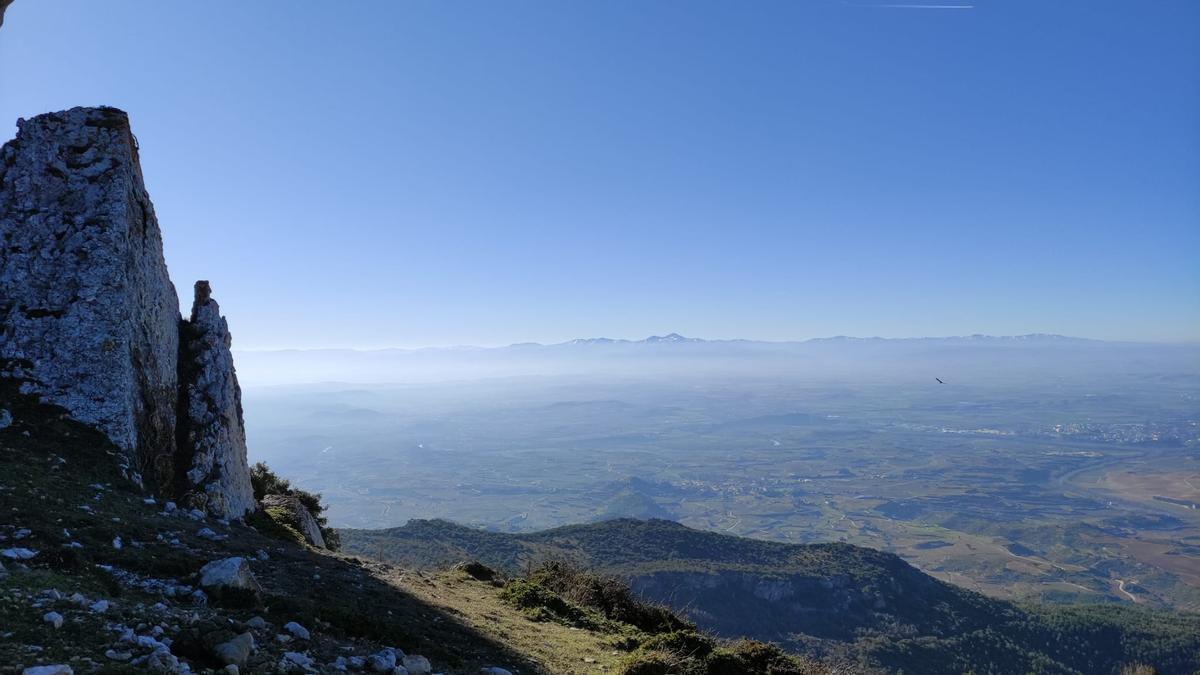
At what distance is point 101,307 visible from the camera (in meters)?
11.4

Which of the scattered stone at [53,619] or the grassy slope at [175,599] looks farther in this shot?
the grassy slope at [175,599]

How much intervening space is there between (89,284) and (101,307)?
23.1 inches

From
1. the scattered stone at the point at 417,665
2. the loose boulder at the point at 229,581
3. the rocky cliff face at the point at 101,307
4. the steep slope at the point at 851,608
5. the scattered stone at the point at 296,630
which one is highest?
the rocky cliff face at the point at 101,307

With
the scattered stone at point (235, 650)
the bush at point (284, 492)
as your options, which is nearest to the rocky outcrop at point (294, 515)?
the bush at point (284, 492)

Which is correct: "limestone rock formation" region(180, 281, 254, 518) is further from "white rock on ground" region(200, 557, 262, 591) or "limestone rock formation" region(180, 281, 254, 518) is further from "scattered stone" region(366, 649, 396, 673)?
"scattered stone" region(366, 649, 396, 673)

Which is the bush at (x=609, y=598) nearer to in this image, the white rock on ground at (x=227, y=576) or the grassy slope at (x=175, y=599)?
the grassy slope at (x=175, y=599)

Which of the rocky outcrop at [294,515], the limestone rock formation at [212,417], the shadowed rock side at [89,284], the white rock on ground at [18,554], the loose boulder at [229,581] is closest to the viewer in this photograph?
the white rock on ground at [18,554]

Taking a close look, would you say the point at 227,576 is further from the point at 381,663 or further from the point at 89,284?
the point at 89,284

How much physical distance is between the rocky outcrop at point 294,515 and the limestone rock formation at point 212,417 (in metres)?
1.37

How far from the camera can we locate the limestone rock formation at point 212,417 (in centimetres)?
1227

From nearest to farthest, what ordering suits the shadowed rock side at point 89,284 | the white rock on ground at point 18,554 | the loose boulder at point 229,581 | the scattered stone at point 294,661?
the scattered stone at point 294,661 < the white rock on ground at point 18,554 < the loose boulder at point 229,581 < the shadowed rock side at point 89,284

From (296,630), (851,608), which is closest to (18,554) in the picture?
(296,630)

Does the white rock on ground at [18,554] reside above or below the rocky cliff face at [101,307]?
below

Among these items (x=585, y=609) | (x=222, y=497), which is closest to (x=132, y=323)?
(x=222, y=497)
